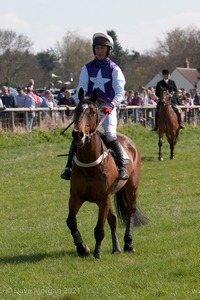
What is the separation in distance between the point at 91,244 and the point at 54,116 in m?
14.4

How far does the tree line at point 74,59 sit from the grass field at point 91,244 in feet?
169

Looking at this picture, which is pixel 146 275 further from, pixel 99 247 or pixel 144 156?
pixel 144 156

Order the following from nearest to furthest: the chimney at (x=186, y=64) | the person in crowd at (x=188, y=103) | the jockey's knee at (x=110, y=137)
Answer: the jockey's knee at (x=110, y=137), the person in crowd at (x=188, y=103), the chimney at (x=186, y=64)

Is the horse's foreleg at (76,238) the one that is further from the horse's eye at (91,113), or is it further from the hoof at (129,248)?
the horse's eye at (91,113)

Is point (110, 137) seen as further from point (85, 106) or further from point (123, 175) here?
point (85, 106)

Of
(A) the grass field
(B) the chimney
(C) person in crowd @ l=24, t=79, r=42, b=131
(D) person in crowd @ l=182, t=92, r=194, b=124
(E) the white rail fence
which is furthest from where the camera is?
(B) the chimney

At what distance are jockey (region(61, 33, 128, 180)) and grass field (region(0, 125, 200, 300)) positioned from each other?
1.15 m

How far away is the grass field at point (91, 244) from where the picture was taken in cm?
643

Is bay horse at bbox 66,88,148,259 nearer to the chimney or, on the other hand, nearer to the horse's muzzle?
the horse's muzzle

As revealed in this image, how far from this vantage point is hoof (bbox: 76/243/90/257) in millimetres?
7926

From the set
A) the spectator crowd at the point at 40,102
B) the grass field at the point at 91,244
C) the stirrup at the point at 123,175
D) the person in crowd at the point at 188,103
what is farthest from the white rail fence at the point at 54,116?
the stirrup at the point at 123,175

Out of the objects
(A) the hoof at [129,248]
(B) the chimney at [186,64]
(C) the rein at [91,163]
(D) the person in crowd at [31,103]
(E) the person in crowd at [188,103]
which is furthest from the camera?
(B) the chimney at [186,64]

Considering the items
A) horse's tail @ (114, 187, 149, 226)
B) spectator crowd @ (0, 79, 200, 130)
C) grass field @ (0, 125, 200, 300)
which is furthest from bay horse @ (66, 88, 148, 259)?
spectator crowd @ (0, 79, 200, 130)

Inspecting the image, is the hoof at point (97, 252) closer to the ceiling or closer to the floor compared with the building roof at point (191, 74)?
closer to the floor
